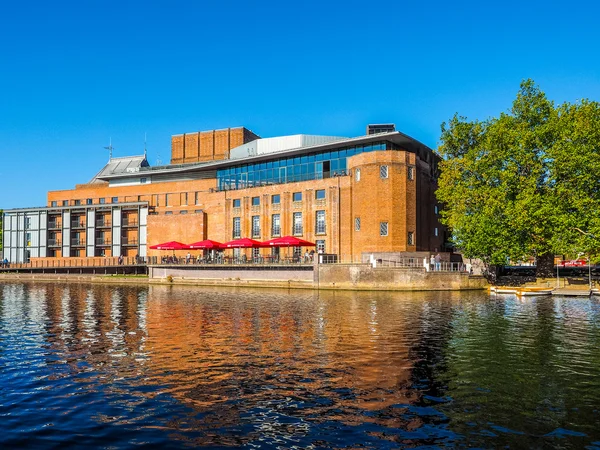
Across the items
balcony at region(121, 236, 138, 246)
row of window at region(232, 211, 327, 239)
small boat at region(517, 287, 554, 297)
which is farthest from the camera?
balcony at region(121, 236, 138, 246)

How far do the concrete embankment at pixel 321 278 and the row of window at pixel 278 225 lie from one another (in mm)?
9151

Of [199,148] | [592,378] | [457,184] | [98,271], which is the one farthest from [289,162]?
[592,378]

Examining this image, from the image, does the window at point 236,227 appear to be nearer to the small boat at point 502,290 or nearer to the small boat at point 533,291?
the small boat at point 502,290

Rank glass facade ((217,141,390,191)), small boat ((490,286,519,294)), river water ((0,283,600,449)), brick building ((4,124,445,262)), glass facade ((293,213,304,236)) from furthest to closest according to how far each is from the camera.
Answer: glass facade ((293,213,304,236)) < glass facade ((217,141,390,191)) < brick building ((4,124,445,262)) < small boat ((490,286,519,294)) < river water ((0,283,600,449))

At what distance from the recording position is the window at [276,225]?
68.3 meters

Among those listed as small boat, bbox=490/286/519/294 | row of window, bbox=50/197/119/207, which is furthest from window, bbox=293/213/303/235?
row of window, bbox=50/197/119/207

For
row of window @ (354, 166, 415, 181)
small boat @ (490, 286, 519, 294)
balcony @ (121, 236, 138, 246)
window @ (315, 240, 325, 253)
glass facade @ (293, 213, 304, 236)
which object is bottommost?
small boat @ (490, 286, 519, 294)

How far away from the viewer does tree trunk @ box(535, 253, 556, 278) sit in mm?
54844

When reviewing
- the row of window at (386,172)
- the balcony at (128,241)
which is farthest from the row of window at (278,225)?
the balcony at (128,241)

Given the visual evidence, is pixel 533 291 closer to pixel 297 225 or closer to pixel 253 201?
pixel 297 225

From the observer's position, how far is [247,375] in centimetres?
1582

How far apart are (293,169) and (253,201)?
767 cm

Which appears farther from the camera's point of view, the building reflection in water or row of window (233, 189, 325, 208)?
row of window (233, 189, 325, 208)

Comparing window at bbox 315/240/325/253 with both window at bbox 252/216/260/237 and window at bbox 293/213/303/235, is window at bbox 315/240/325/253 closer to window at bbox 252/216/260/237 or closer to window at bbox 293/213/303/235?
window at bbox 293/213/303/235
